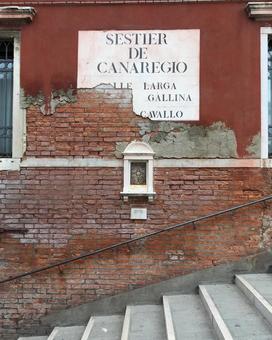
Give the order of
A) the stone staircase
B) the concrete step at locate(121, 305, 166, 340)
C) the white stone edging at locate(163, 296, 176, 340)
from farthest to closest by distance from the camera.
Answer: the concrete step at locate(121, 305, 166, 340), the white stone edging at locate(163, 296, 176, 340), the stone staircase

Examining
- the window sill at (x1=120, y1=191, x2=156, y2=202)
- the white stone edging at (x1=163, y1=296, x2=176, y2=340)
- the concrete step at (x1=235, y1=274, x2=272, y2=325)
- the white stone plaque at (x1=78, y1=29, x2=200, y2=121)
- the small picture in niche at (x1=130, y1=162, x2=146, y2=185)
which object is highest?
the white stone plaque at (x1=78, y1=29, x2=200, y2=121)

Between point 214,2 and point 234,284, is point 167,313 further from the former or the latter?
point 214,2

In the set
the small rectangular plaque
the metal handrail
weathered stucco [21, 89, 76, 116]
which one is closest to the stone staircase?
the metal handrail

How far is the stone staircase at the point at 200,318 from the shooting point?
16.9 feet

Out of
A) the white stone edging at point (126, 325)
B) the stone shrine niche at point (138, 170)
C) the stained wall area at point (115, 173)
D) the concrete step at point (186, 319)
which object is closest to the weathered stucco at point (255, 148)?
the stained wall area at point (115, 173)

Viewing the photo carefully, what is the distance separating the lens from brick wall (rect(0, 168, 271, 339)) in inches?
286

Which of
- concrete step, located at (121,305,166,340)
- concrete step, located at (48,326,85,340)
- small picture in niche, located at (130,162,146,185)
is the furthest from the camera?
small picture in niche, located at (130,162,146,185)

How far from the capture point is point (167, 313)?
6184mm

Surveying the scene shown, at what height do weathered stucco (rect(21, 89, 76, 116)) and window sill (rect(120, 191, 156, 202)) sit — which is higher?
weathered stucco (rect(21, 89, 76, 116))

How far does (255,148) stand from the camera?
7.36m

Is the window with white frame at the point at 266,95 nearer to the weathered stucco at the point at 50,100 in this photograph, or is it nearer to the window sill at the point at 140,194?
the window sill at the point at 140,194

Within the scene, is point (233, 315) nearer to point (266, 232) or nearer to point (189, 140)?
point (266, 232)

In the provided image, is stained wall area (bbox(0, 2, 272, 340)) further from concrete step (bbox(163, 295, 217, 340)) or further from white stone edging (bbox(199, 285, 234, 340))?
white stone edging (bbox(199, 285, 234, 340))

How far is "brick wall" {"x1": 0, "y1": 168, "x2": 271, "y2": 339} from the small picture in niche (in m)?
0.18
